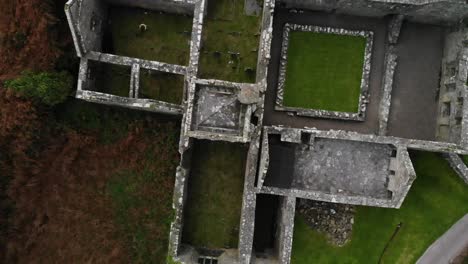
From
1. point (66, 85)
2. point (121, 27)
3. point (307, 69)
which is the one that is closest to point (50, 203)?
point (66, 85)

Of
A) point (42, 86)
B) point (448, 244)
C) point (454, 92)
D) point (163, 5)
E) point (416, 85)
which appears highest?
point (163, 5)

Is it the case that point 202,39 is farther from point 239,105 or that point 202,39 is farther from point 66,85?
point 66,85

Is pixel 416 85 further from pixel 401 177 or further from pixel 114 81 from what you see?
pixel 114 81

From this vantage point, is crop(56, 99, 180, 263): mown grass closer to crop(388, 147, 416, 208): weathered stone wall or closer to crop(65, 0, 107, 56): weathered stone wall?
crop(65, 0, 107, 56): weathered stone wall

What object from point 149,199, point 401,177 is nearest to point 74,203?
point 149,199

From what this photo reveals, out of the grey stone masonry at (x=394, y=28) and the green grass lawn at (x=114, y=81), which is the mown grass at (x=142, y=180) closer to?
the green grass lawn at (x=114, y=81)
